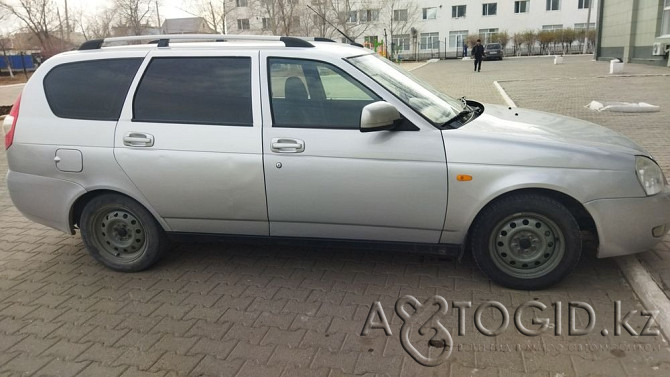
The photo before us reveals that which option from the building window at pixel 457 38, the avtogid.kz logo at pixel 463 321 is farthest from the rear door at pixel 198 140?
the building window at pixel 457 38

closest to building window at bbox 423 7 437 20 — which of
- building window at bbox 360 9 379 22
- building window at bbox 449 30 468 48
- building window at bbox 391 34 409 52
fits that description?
building window at bbox 449 30 468 48

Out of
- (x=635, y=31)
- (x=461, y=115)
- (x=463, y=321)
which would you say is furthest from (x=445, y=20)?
(x=463, y=321)

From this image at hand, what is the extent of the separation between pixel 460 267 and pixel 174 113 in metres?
2.55

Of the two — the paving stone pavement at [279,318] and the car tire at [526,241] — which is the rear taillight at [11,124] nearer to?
the paving stone pavement at [279,318]

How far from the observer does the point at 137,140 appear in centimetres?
411

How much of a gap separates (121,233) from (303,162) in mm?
1729

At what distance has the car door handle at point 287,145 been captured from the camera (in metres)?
3.87

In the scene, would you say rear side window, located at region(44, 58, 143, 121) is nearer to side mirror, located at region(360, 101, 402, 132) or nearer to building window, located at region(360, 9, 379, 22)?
side mirror, located at region(360, 101, 402, 132)

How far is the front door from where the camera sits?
376cm

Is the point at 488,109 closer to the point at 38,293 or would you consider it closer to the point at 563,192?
the point at 563,192

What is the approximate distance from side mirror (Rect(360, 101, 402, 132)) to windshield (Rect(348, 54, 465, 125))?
9.7 inches

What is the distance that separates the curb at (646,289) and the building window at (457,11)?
221 feet

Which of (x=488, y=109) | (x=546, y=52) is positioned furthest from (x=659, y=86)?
(x=546, y=52)

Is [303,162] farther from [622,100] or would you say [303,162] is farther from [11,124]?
[622,100]
